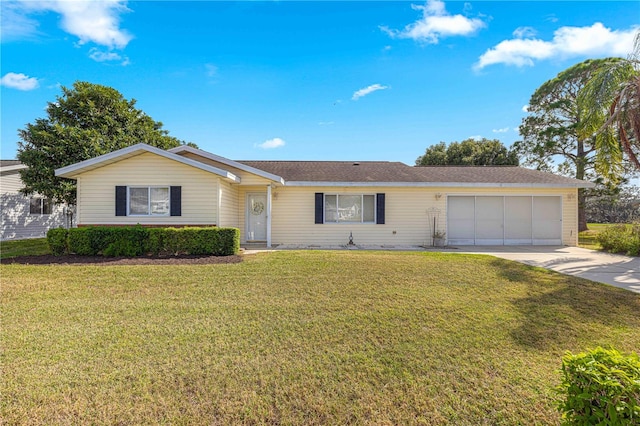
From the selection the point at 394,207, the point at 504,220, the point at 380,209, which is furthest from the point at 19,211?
the point at 504,220

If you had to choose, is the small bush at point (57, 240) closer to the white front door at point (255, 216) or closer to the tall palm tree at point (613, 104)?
the white front door at point (255, 216)

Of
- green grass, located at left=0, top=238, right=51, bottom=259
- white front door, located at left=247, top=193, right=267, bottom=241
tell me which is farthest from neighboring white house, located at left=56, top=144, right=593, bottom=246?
green grass, located at left=0, top=238, right=51, bottom=259

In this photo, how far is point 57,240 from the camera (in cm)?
903

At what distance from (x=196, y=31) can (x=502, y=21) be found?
10786 millimetres

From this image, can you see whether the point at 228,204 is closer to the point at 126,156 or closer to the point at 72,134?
the point at 126,156

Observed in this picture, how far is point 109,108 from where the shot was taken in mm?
15656

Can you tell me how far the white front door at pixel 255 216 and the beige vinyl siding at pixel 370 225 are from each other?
2.11 feet

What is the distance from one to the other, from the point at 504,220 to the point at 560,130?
516 inches

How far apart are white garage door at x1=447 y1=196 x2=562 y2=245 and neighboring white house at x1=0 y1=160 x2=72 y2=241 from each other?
20.3 meters

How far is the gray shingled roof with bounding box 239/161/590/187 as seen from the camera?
12.5 metres

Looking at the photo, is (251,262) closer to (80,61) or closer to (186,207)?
(186,207)

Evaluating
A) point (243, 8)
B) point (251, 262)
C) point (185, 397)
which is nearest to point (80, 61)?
point (243, 8)

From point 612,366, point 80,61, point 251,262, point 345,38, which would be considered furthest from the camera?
point 80,61

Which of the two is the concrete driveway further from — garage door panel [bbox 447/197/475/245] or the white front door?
the white front door
